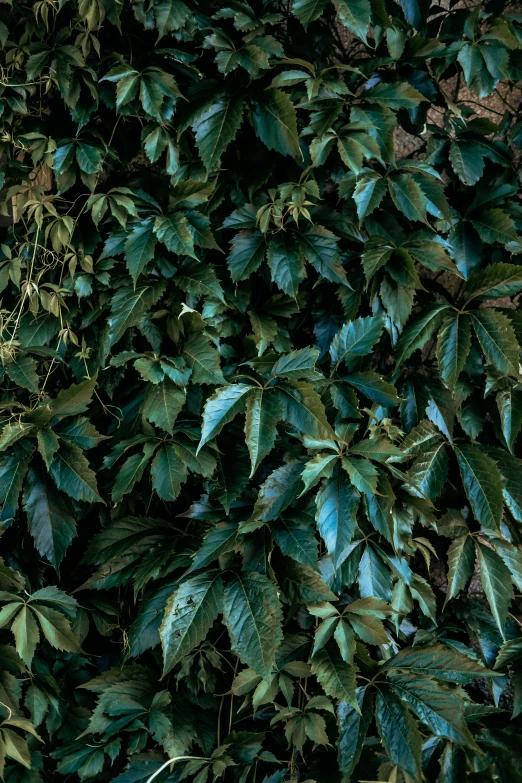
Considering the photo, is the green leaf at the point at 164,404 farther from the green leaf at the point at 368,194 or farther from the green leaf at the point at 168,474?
the green leaf at the point at 368,194

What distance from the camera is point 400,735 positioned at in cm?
126

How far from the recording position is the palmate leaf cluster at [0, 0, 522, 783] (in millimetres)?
1366

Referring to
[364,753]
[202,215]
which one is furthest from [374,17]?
[364,753]

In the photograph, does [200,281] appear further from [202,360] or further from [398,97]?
[398,97]

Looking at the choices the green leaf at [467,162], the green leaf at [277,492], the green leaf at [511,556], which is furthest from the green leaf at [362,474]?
the green leaf at [467,162]

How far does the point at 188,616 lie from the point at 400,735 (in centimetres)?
43

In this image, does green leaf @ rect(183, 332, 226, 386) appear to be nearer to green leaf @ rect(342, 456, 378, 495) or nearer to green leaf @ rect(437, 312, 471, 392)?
green leaf @ rect(342, 456, 378, 495)

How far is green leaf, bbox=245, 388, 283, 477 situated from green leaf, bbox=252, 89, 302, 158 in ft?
1.77

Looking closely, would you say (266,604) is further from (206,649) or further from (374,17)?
(374,17)

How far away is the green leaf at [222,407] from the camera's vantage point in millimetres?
1305

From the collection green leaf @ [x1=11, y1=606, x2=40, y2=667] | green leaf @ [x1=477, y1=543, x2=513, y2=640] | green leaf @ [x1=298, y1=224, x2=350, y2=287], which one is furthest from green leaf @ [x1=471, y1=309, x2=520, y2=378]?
green leaf @ [x1=11, y1=606, x2=40, y2=667]

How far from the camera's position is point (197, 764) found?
54.6 inches

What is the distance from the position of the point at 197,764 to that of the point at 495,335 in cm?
105

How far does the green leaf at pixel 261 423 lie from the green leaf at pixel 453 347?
0.40 metres
